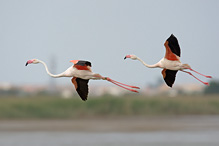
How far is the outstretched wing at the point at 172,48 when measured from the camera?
16391mm

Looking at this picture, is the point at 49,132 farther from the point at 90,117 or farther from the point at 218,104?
the point at 218,104

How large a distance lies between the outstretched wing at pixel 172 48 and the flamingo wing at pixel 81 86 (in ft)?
9.29

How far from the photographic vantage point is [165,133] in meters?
60.4

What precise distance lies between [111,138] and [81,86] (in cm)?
3806

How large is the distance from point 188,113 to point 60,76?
217 ft

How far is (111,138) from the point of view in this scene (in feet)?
181

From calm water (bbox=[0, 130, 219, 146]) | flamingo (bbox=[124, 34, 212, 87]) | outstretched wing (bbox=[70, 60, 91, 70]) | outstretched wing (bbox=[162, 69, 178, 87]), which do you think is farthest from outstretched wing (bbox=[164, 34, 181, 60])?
calm water (bbox=[0, 130, 219, 146])

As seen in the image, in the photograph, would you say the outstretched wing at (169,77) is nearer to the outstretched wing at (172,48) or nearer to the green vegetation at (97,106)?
the outstretched wing at (172,48)

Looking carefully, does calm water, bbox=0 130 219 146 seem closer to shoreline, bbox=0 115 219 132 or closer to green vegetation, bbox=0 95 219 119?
shoreline, bbox=0 115 219 132

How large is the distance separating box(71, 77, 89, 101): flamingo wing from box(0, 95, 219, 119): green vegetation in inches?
2144

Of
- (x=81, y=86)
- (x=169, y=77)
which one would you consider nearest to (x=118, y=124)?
(x=81, y=86)

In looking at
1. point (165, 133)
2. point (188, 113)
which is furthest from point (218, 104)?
point (165, 133)

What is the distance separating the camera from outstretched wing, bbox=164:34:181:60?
16391 millimetres

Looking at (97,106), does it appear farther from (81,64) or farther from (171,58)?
(81,64)
